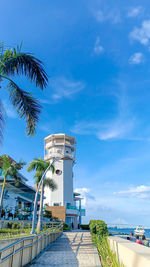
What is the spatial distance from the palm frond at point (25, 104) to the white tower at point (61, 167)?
1555 inches

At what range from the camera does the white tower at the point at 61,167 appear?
45375 mm

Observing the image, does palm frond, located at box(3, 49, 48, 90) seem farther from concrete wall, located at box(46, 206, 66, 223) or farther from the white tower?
the white tower

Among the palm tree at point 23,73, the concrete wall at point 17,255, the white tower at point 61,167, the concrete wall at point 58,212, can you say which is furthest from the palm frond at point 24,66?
the white tower at point 61,167

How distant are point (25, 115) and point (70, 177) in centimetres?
4223

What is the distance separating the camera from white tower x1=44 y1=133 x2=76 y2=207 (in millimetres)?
45375

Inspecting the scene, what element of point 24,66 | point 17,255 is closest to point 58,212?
point 17,255

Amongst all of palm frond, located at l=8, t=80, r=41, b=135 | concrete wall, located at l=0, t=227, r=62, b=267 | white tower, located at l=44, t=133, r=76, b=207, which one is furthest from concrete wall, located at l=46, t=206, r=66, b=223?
palm frond, located at l=8, t=80, r=41, b=135

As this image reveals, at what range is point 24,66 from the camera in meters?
7.75

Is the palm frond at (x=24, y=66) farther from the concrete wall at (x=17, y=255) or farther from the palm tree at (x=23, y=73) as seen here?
the concrete wall at (x=17, y=255)

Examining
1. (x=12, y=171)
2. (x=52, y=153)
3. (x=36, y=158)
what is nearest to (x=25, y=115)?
(x=12, y=171)

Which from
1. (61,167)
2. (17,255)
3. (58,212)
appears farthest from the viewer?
(61,167)

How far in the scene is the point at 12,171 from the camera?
23.6m

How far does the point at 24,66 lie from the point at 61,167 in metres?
42.0

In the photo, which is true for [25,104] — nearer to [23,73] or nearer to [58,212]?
[23,73]
